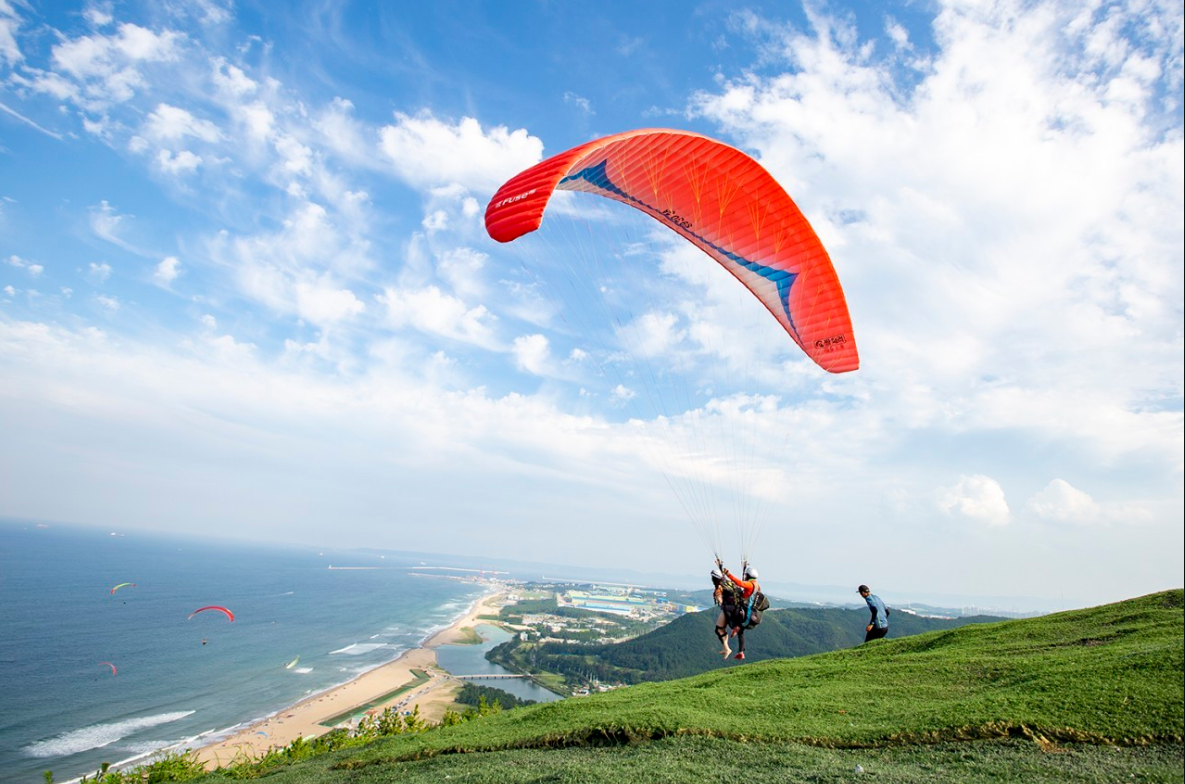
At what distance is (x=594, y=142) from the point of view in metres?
8.85

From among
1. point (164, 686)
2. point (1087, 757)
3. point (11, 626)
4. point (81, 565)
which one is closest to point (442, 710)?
point (164, 686)

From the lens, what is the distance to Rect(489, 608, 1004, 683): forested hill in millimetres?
50906

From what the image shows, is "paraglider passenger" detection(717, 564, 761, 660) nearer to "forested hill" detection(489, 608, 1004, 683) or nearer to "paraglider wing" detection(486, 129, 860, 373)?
"paraglider wing" detection(486, 129, 860, 373)

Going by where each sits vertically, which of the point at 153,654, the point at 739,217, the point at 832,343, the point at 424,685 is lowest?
the point at 153,654

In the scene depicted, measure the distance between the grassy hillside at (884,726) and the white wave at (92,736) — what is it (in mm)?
31226

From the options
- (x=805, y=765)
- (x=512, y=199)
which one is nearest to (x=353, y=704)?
(x=805, y=765)

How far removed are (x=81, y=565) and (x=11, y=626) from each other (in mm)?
77008

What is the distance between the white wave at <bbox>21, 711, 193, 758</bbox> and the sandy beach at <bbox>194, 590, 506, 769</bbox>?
5.98 meters

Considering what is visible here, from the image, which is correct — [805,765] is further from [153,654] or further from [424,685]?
[153,654]

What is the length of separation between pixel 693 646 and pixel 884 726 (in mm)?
58140

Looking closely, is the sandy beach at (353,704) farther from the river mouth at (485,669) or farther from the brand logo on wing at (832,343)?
the brand logo on wing at (832,343)

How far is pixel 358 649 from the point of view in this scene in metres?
62.5

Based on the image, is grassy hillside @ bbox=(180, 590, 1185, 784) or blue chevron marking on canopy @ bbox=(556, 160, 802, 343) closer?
grassy hillside @ bbox=(180, 590, 1185, 784)

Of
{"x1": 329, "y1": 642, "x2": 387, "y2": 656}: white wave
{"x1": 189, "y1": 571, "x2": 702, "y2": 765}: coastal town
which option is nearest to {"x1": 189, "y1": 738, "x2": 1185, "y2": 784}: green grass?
{"x1": 189, "y1": 571, "x2": 702, "y2": 765}: coastal town
